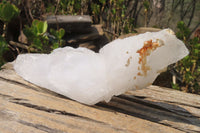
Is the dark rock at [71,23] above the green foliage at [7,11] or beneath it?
beneath

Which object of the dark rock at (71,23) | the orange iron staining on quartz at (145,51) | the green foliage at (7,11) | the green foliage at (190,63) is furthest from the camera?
the dark rock at (71,23)

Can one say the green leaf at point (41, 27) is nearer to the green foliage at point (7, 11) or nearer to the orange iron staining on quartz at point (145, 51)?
the green foliage at point (7, 11)

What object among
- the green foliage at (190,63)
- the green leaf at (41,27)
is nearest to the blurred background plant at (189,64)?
the green foliage at (190,63)

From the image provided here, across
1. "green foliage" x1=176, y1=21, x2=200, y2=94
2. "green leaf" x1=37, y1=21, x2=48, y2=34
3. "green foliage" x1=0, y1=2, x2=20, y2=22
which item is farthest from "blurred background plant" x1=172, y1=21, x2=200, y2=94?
"green foliage" x1=0, y1=2, x2=20, y2=22

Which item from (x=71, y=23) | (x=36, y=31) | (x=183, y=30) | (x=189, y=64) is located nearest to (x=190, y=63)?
(x=189, y=64)

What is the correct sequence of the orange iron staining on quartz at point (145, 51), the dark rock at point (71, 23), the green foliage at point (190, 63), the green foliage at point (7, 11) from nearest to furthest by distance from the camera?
the orange iron staining on quartz at point (145, 51) < the green foliage at point (7, 11) < the green foliage at point (190, 63) < the dark rock at point (71, 23)

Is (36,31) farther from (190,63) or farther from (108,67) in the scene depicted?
(190,63)

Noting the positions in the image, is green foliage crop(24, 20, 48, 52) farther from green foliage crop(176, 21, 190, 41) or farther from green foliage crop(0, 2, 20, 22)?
green foliage crop(176, 21, 190, 41)

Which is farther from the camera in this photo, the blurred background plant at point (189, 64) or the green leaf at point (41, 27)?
the blurred background plant at point (189, 64)
